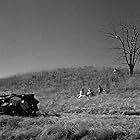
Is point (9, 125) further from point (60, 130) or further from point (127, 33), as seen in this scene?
point (127, 33)

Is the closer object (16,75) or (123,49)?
(123,49)

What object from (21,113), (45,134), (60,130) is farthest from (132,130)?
(21,113)

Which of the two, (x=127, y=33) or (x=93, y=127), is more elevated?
(x=127, y=33)

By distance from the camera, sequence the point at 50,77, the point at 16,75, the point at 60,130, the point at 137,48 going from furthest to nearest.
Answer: the point at 16,75 < the point at 50,77 < the point at 137,48 < the point at 60,130

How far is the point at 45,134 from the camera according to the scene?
788cm

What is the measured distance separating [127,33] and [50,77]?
1414 centimetres

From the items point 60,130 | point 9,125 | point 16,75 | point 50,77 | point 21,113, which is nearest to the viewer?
point 60,130

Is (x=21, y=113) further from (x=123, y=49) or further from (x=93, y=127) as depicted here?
(x=123, y=49)

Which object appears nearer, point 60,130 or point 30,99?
point 60,130

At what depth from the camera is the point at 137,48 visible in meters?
36.7

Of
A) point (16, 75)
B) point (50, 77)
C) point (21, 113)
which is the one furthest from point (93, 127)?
point (16, 75)

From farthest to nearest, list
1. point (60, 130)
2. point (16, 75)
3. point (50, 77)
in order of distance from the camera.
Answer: point (16, 75), point (50, 77), point (60, 130)

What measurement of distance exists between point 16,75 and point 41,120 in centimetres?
3793

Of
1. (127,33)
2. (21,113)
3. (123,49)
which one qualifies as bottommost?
(21,113)
